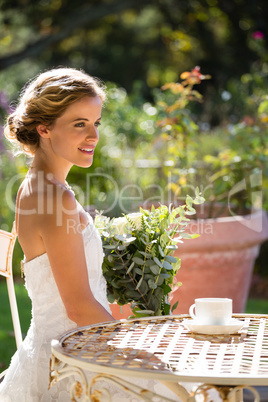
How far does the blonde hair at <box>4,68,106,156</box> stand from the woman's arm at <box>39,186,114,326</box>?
0.37 metres

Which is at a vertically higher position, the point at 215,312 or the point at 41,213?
the point at 41,213

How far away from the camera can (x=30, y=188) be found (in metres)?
2.04

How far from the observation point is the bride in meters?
1.87

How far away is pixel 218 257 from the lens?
13.3 ft

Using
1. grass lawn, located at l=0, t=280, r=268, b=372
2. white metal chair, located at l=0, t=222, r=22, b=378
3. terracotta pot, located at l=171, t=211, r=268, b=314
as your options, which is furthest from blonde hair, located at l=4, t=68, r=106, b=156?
grass lawn, located at l=0, t=280, r=268, b=372

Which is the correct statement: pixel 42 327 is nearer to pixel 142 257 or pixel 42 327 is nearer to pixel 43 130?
pixel 142 257

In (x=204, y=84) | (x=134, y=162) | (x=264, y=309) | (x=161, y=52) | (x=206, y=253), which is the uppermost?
(x=161, y=52)

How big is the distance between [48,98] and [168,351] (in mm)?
991

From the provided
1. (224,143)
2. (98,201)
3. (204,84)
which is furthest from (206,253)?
(204,84)

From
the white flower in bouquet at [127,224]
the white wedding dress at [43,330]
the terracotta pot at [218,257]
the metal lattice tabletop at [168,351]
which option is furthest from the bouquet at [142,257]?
the terracotta pot at [218,257]

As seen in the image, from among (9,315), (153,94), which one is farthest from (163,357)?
(153,94)

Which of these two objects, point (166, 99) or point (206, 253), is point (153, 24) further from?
point (206, 253)

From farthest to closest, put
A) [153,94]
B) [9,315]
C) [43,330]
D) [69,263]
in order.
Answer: [153,94]
[9,315]
[43,330]
[69,263]

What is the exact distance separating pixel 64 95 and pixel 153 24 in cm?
1200
